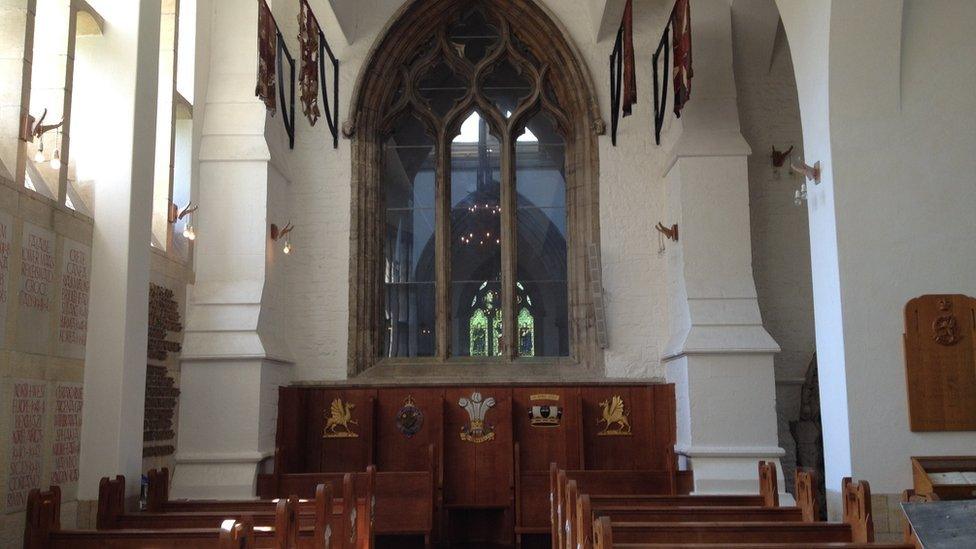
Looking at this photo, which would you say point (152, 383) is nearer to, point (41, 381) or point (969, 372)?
point (41, 381)

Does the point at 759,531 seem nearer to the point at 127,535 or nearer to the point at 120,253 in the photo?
the point at 127,535

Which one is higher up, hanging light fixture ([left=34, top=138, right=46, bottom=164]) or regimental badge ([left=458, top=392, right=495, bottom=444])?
hanging light fixture ([left=34, top=138, right=46, bottom=164])

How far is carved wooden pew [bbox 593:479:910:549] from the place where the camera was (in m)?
5.85

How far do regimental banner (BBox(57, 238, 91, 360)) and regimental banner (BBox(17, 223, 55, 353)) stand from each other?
0.50 feet

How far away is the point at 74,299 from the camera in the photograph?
7.12 meters

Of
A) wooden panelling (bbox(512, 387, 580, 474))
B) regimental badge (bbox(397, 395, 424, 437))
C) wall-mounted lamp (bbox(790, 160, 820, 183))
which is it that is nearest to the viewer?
wall-mounted lamp (bbox(790, 160, 820, 183))

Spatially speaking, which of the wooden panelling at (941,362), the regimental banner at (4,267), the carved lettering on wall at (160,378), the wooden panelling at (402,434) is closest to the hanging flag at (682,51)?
the wooden panelling at (941,362)

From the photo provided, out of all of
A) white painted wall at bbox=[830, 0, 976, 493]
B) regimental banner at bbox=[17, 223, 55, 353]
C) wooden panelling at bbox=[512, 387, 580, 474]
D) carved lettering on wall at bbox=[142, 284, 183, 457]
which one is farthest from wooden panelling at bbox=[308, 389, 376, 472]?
white painted wall at bbox=[830, 0, 976, 493]

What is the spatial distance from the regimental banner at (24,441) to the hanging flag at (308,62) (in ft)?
14.0

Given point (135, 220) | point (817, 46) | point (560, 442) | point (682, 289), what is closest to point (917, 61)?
point (817, 46)

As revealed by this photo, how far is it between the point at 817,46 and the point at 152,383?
6383 millimetres

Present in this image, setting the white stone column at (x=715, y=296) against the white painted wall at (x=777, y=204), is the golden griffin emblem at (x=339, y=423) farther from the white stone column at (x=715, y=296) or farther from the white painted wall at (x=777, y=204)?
the white painted wall at (x=777, y=204)

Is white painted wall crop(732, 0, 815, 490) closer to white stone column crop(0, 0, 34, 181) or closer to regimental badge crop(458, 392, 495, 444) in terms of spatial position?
regimental badge crop(458, 392, 495, 444)

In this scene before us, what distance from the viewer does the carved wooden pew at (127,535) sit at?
5.47 m
